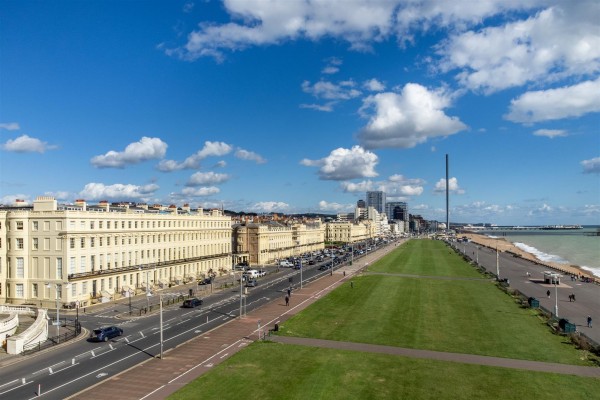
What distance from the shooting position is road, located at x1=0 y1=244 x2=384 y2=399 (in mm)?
34594

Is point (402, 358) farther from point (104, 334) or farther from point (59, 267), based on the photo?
point (59, 267)

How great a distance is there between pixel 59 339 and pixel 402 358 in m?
34.8

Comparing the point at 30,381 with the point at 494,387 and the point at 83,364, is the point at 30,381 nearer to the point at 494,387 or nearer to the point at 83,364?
the point at 83,364

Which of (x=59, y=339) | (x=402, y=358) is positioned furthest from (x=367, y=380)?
(x=59, y=339)

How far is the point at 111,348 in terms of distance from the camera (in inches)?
1763

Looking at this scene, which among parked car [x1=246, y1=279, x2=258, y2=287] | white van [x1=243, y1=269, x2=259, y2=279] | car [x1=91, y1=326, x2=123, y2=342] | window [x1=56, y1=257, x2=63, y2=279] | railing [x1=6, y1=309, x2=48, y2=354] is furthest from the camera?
white van [x1=243, y1=269, x2=259, y2=279]

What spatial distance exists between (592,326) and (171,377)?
163 ft

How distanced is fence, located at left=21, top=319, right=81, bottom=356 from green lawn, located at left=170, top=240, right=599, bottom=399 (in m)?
19.2

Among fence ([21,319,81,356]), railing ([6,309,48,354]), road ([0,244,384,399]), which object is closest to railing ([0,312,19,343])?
railing ([6,309,48,354])

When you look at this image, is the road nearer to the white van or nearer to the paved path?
the paved path

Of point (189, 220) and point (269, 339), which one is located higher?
point (189, 220)

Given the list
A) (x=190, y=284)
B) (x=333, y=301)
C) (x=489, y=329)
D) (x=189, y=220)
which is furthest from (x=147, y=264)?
(x=489, y=329)

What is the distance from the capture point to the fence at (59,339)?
143ft

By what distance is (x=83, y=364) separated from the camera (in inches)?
1563
